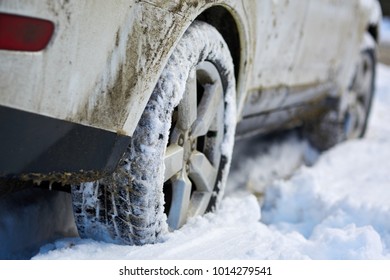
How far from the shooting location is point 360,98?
221 inches

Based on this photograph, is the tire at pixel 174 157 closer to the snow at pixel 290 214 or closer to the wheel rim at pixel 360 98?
the snow at pixel 290 214

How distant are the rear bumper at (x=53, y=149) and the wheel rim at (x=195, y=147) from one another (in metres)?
0.31

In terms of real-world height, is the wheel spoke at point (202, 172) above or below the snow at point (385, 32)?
below

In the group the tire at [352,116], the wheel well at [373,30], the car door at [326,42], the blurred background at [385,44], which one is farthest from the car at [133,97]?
the blurred background at [385,44]

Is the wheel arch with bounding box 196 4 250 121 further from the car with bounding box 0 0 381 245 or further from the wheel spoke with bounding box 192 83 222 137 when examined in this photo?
the wheel spoke with bounding box 192 83 222 137

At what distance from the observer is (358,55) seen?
5102 millimetres

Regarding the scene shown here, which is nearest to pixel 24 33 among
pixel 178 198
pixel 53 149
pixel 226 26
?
pixel 53 149

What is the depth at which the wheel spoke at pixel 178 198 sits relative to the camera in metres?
2.50

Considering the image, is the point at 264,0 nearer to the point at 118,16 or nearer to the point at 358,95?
the point at 118,16

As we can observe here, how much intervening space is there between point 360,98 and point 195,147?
129 inches

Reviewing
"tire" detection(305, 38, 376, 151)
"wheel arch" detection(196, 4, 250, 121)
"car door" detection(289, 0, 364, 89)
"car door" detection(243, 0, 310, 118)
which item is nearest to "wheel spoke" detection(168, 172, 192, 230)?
"wheel arch" detection(196, 4, 250, 121)

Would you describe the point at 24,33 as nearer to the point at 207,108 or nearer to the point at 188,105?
the point at 188,105
